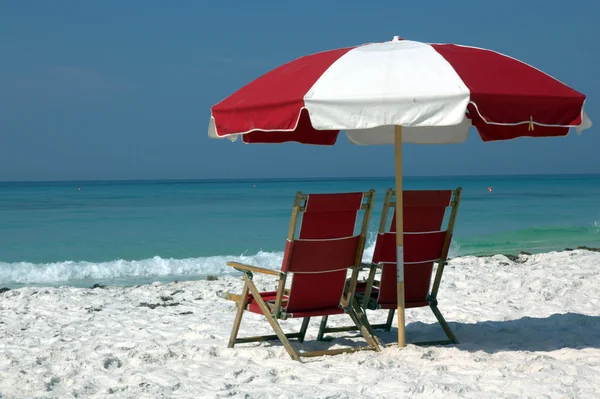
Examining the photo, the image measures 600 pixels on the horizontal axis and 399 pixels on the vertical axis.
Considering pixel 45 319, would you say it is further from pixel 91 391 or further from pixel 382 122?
pixel 382 122

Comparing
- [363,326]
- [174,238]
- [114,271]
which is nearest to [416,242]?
[363,326]

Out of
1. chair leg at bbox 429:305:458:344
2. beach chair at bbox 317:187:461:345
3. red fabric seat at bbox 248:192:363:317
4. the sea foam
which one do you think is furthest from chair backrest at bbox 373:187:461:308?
the sea foam

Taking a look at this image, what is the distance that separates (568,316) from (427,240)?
72.6 inches

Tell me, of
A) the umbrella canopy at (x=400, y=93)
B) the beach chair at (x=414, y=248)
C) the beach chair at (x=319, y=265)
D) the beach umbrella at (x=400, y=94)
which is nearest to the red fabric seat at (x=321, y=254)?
the beach chair at (x=319, y=265)

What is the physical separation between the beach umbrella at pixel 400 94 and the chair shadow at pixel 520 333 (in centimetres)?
67

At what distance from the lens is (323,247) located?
173 inches

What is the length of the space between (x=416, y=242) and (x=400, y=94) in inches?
49.2

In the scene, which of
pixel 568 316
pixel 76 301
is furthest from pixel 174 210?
pixel 568 316

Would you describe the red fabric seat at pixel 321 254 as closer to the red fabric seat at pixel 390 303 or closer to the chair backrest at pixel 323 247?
the chair backrest at pixel 323 247

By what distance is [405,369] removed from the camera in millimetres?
4211

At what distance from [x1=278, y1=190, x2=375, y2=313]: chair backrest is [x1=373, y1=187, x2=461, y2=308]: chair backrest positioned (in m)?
0.19

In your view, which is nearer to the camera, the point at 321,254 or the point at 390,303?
the point at 321,254

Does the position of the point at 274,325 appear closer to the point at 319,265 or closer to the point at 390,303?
the point at 319,265

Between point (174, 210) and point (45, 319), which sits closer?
point (45, 319)
